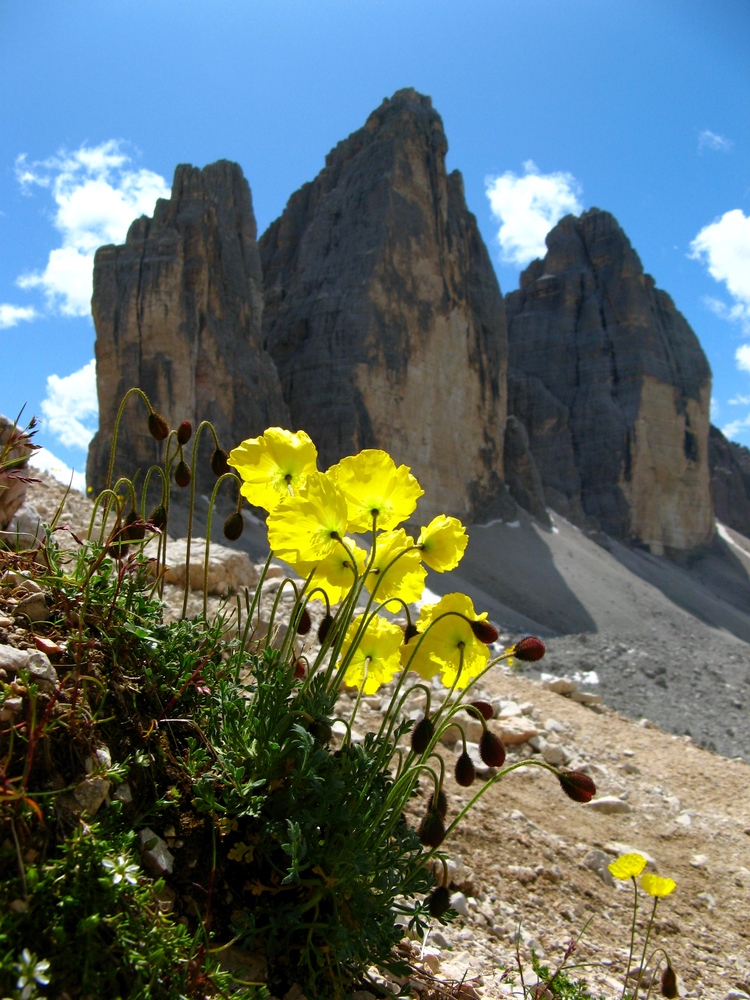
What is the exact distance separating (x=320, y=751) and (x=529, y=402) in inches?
1765

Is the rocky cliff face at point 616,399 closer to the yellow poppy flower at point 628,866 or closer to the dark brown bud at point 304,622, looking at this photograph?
the yellow poppy flower at point 628,866

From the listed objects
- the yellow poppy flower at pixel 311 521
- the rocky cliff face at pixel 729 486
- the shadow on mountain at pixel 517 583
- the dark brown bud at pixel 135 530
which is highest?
the rocky cliff face at pixel 729 486

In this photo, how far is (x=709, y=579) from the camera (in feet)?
146

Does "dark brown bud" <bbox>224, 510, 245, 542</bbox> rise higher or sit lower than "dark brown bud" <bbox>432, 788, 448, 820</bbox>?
higher

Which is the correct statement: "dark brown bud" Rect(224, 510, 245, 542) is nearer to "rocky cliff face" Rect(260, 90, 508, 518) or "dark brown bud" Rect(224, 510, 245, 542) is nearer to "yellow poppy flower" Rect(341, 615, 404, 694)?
"yellow poppy flower" Rect(341, 615, 404, 694)

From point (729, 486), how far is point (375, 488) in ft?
210

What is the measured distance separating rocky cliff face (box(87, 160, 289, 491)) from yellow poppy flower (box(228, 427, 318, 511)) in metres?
17.0

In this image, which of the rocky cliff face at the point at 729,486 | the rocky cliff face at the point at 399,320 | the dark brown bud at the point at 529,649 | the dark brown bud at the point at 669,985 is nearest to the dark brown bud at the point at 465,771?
the dark brown bud at the point at 529,649

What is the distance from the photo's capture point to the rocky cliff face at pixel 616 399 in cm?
4362

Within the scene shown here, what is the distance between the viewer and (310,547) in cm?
191

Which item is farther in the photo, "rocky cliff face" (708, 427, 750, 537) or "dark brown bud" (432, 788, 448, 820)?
"rocky cliff face" (708, 427, 750, 537)

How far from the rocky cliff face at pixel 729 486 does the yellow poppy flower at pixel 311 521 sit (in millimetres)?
60708

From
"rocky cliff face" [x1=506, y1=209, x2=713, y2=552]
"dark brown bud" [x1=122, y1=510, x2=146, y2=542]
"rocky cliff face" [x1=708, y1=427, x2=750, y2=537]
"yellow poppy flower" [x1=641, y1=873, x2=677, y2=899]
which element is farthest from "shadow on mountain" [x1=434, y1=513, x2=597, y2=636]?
"rocky cliff face" [x1=708, y1=427, x2=750, y2=537]

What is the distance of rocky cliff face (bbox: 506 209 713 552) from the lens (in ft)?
143
